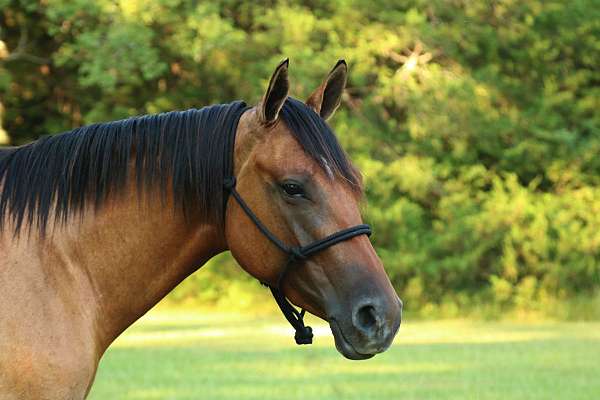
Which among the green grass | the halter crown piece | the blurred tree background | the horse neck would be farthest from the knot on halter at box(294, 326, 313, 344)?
the blurred tree background

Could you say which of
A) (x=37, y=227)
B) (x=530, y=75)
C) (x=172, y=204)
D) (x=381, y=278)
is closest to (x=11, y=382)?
(x=37, y=227)

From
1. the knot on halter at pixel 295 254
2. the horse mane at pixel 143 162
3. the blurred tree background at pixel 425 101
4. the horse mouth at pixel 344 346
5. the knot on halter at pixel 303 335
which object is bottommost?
the blurred tree background at pixel 425 101

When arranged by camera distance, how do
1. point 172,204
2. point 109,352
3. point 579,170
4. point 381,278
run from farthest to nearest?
point 579,170
point 109,352
point 172,204
point 381,278

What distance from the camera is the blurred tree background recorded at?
63.0 ft

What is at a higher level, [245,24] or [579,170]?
[245,24]

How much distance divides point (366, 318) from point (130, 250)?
757 millimetres

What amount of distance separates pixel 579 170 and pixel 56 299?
18659mm

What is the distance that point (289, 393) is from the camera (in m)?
9.45

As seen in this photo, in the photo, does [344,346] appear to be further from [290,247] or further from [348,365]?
[348,365]

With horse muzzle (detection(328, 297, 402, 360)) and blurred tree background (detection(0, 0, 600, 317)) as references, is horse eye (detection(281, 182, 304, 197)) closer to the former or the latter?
horse muzzle (detection(328, 297, 402, 360))

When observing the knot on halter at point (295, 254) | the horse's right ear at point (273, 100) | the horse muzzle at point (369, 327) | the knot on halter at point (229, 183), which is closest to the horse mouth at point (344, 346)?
the horse muzzle at point (369, 327)

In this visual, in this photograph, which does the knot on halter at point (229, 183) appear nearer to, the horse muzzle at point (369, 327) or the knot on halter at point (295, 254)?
the knot on halter at point (295, 254)

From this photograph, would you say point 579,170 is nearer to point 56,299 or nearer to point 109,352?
point 109,352

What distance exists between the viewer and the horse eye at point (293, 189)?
307cm
